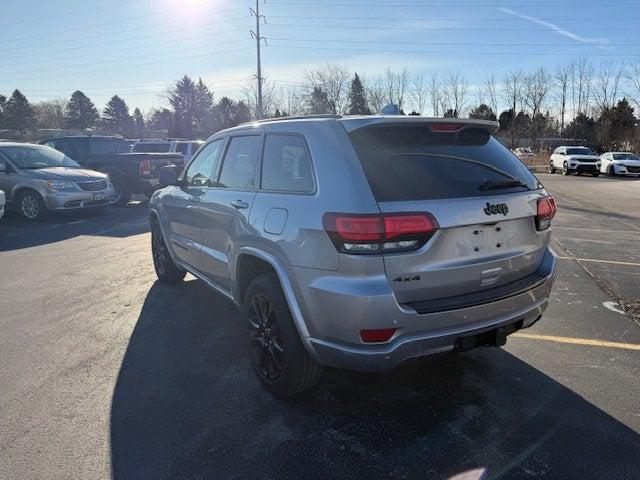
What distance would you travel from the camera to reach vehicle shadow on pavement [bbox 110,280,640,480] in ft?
8.64

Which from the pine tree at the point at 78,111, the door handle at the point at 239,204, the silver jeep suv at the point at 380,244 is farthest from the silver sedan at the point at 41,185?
the pine tree at the point at 78,111

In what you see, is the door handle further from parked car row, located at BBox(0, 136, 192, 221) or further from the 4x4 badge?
parked car row, located at BBox(0, 136, 192, 221)

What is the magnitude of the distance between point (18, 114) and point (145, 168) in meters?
76.6

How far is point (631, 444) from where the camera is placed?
2.79 metres

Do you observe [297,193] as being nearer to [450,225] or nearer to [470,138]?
[450,225]

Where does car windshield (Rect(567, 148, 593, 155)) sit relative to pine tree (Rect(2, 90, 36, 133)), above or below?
below

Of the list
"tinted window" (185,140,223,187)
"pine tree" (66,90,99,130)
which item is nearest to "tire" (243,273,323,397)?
"tinted window" (185,140,223,187)

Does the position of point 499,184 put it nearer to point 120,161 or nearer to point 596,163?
point 120,161

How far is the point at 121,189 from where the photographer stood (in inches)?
558

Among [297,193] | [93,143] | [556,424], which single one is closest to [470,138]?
[297,193]

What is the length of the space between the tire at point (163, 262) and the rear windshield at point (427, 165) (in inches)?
144

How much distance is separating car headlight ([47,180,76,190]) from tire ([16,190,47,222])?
0.39 meters

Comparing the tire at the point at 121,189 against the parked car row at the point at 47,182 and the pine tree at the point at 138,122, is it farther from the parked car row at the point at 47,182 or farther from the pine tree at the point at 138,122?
the pine tree at the point at 138,122

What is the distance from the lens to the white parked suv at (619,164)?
28703mm
